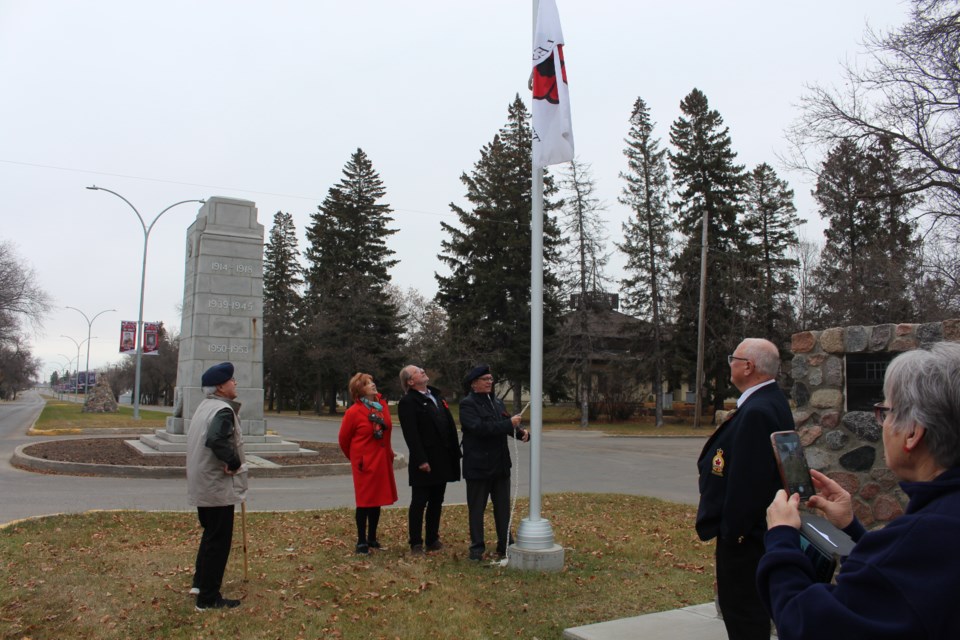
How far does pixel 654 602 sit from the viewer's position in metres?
6.07

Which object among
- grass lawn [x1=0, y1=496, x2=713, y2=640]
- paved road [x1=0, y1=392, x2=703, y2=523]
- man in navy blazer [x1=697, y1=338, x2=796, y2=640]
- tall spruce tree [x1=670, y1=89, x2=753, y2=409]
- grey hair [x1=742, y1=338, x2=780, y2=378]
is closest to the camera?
man in navy blazer [x1=697, y1=338, x2=796, y2=640]

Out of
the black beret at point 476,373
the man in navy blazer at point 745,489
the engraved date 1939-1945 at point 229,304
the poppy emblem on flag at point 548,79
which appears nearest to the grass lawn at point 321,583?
the black beret at point 476,373

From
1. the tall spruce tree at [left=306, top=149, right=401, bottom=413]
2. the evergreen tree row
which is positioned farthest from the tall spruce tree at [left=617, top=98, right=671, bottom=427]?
the tall spruce tree at [left=306, top=149, right=401, bottom=413]

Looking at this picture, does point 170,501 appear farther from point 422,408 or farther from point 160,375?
point 160,375

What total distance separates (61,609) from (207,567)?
1147 mm

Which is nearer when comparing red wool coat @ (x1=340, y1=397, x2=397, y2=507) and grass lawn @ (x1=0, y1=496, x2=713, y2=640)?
grass lawn @ (x1=0, y1=496, x2=713, y2=640)

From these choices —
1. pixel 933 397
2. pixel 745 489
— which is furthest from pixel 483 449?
pixel 933 397

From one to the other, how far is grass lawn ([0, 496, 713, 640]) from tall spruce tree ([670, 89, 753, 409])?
37163 millimetres

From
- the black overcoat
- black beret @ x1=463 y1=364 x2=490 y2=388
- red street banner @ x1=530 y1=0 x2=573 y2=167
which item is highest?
red street banner @ x1=530 y1=0 x2=573 y2=167

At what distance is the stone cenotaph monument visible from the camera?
18781 mm

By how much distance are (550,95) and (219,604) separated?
5.74 metres

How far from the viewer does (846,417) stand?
724 cm

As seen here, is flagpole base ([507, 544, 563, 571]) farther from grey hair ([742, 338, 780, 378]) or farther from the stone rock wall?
grey hair ([742, 338, 780, 378])

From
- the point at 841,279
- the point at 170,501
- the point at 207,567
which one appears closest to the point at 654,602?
the point at 207,567
